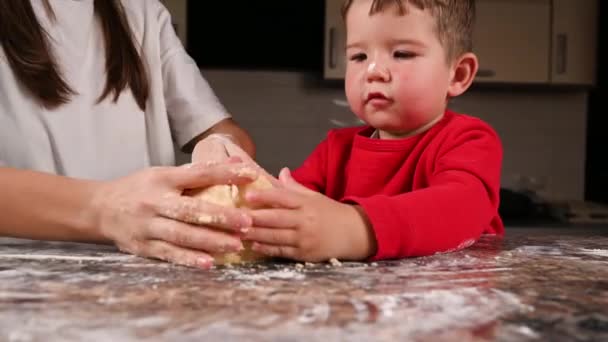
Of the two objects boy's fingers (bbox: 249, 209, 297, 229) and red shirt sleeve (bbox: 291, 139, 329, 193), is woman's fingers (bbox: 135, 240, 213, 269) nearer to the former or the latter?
boy's fingers (bbox: 249, 209, 297, 229)

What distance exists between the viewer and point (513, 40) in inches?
106

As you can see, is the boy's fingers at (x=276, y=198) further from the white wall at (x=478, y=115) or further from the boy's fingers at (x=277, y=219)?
the white wall at (x=478, y=115)

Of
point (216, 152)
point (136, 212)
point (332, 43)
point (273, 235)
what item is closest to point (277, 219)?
point (273, 235)

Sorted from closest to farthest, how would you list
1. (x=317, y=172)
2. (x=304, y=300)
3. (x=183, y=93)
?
(x=304, y=300) → (x=317, y=172) → (x=183, y=93)

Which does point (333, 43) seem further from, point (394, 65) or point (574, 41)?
point (394, 65)

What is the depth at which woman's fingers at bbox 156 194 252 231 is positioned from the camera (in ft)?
2.12

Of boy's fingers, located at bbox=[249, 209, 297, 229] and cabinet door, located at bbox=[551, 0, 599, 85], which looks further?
cabinet door, located at bbox=[551, 0, 599, 85]

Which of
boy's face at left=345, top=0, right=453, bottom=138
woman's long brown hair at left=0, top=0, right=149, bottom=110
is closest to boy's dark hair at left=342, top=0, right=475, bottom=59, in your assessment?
boy's face at left=345, top=0, right=453, bottom=138

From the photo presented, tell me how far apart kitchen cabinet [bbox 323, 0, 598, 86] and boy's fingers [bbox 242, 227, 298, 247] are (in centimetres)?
218

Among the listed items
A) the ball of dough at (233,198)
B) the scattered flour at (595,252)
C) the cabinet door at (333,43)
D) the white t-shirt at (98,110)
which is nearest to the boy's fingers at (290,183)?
the ball of dough at (233,198)

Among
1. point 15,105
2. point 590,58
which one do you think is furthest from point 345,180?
point 590,58

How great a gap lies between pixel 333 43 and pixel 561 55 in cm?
91

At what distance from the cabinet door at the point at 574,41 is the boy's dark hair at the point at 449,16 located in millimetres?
1902

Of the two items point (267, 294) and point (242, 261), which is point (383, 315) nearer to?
point (267, 294)
